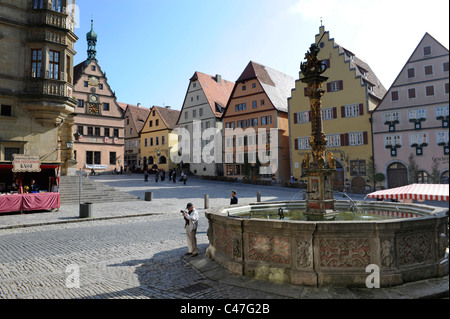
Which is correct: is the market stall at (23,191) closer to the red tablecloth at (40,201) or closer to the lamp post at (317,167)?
the red tablecloth at (40,201)

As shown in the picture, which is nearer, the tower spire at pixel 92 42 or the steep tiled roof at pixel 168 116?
the tower spire at pixel 92 42

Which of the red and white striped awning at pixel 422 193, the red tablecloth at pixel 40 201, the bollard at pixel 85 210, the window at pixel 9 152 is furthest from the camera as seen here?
the window at pixel 9 152

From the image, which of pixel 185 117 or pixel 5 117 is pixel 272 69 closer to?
pixel 185 117

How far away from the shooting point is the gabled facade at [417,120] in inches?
1112

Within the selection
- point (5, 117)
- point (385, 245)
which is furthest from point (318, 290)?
point (5, 117)

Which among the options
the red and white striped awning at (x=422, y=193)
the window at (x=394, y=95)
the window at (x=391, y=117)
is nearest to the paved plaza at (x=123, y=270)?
the red and white striped awning at (x=422, y=193)

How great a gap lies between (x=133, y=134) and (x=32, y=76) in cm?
4175

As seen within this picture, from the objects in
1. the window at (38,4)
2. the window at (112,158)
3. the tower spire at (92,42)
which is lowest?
the window at (112,158)

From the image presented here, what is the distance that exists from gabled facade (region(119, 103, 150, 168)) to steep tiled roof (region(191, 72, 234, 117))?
1863 centimetres

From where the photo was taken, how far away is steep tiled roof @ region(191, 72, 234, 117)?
160 ft

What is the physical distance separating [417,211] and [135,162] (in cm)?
5953

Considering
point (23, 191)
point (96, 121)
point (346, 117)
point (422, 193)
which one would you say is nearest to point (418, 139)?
point (346, 117)

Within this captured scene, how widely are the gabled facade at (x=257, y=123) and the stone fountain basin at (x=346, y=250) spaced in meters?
33.7

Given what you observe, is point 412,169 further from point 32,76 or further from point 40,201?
point 32,76
